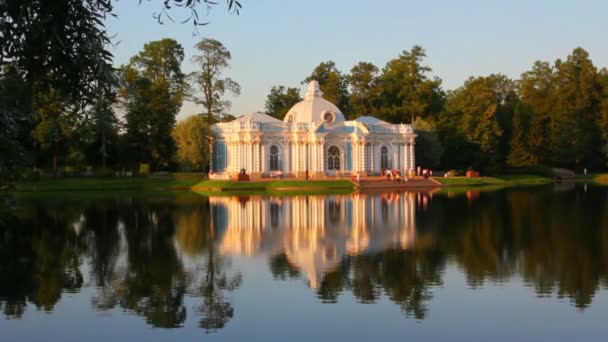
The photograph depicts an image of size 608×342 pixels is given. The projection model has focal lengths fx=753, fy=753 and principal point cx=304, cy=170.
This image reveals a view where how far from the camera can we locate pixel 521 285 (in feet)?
43.0

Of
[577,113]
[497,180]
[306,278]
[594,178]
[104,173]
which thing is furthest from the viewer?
[577,113]

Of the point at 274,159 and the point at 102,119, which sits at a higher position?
the point at 274,159

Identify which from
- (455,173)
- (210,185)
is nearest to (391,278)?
(210,185)

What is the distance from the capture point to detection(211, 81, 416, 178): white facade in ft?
187

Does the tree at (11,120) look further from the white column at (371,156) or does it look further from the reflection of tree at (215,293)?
the white column at (371,156)

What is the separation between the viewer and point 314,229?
22.5 m

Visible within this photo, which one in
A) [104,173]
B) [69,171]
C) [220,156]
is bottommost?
[104,173]

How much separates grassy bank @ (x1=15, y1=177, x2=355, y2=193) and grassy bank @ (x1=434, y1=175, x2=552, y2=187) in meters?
8.70

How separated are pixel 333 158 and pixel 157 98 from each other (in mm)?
14435

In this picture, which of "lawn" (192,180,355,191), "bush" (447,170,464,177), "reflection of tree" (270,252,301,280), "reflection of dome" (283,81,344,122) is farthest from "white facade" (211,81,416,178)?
"reflection of tree" (270,252,301,280)

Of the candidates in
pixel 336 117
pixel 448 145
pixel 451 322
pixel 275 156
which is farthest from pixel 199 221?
pixel 448 145

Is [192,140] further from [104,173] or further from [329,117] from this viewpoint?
[329,117]

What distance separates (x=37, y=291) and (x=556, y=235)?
1370 centimetres

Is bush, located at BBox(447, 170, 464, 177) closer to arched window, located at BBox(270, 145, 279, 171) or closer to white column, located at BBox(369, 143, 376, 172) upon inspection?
white column, located at BBox(369, 143, 376, 172)
